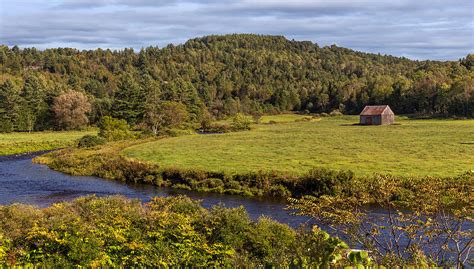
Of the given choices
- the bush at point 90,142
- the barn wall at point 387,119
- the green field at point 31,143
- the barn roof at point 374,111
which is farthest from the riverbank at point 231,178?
the barn wall at point 387,119

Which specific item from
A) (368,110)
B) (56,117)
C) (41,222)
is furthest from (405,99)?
(41,222)

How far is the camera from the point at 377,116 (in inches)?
4894

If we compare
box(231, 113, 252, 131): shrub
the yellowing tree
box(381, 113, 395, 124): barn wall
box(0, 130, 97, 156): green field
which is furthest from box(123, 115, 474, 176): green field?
the yellowing tree

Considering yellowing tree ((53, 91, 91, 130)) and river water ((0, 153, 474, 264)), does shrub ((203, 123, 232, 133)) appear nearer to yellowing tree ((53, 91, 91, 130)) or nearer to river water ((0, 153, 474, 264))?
yellowing tree ((53, 91, 91, 130))

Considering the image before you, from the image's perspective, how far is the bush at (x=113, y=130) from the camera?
86562 millimetres

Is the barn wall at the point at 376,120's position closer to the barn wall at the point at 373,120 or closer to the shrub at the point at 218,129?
the barn wall at the point at 373,120

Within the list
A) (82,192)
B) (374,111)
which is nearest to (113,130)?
(82,192)

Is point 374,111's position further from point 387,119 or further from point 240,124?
point 240,124

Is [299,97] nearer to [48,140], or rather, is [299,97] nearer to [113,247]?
[48,140]

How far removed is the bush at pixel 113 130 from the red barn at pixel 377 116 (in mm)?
62620

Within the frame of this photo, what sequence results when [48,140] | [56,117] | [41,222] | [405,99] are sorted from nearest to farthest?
[41,222], [48,140], [56,117], [405,99]

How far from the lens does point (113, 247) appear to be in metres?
19.4

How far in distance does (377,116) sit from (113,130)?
220ft

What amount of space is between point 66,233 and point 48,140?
3135 inches
